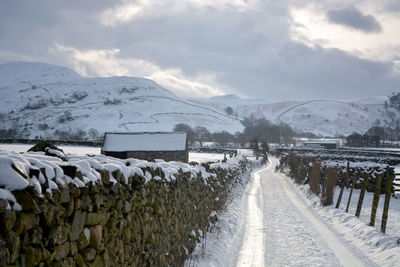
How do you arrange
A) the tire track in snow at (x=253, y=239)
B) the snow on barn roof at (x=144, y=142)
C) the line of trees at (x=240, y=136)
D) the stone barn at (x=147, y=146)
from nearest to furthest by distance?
1. the tire track in snow at (x=253, y=239)
2. the stone barn at (x=147, y=146)
3. the snow on barn roof at (x=144, y=142)
4. the line of trees at (x=240, y=136)

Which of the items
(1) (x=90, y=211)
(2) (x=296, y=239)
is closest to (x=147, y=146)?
(2) (x=296, y=239)

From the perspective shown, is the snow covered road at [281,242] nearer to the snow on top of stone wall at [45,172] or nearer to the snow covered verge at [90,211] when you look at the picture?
the snow covered verge at [90,211]

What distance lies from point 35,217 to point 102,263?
142cm

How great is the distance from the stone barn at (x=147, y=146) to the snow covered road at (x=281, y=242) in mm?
25353

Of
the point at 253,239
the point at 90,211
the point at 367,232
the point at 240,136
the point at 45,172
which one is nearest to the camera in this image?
the point at 45,172

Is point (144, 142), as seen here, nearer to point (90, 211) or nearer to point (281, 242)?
point (281, 242)

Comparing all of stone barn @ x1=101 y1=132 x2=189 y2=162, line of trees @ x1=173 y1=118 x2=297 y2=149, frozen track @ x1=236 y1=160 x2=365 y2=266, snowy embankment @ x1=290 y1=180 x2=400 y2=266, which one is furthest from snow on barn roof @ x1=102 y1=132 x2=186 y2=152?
line of trees @ x1=173 y1=118 x2=297 y2=149

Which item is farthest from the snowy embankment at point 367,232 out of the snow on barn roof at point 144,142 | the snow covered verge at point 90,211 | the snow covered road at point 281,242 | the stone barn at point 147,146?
the snow on barn roof at point 144,142

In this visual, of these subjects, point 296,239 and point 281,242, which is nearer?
point 281,242

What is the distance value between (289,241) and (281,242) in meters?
0.26

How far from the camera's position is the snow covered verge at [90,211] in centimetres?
246

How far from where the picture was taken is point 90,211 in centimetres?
352

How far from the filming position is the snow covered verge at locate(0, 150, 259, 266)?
8.06 feet

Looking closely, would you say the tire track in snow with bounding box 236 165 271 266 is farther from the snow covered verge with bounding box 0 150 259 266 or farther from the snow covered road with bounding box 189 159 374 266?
the snow covered verge with bounding box 0 150 259 266
